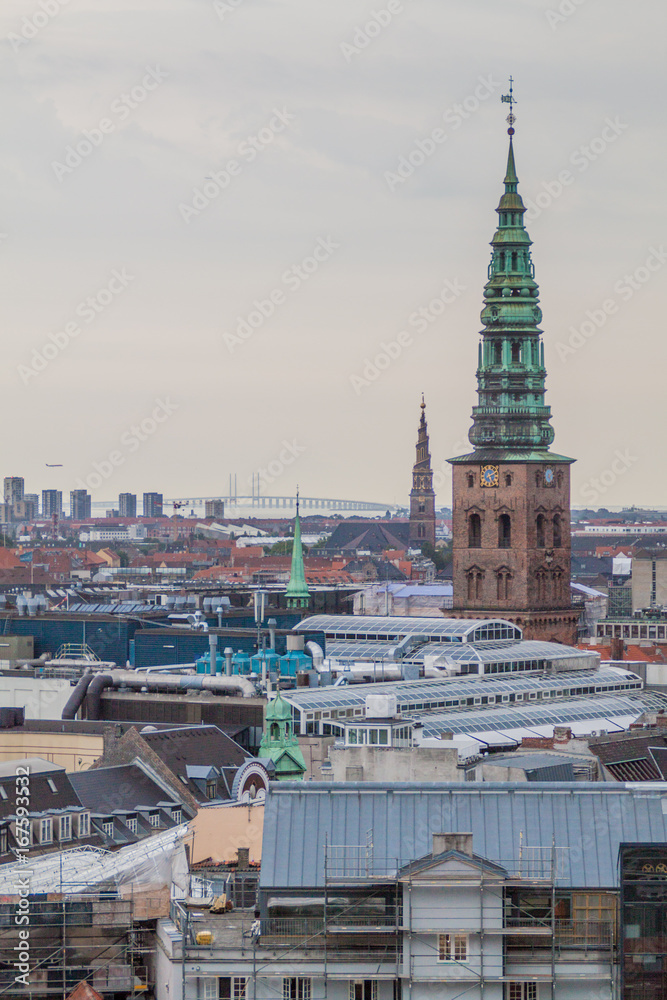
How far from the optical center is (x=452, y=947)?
153 ft

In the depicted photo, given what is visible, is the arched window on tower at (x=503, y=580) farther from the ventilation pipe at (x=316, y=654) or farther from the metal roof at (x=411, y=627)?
the ventilation pipe at (x=316, y=654)

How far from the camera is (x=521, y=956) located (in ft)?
154

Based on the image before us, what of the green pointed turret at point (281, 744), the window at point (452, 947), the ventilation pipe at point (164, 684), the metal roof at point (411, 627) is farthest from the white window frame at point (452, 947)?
the metal roof at point (411, 627)

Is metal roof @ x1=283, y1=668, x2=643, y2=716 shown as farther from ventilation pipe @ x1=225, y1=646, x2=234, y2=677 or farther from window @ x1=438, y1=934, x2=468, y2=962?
window @ x1=438, y1=934, x2=468, y2=962

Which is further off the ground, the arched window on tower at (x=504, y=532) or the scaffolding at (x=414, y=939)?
the arched window on tower at (x=504, y=532)

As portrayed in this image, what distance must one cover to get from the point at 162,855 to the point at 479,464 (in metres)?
83.4

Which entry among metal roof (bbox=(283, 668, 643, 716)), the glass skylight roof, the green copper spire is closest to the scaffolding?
the glass skylight roof

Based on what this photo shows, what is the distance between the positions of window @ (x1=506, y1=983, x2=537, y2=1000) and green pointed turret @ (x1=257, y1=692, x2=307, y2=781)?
28.3 metres

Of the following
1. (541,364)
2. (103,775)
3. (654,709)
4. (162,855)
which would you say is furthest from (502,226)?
(162,855)

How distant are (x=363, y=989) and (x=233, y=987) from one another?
2.14m

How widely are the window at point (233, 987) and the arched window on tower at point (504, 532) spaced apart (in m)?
90.1

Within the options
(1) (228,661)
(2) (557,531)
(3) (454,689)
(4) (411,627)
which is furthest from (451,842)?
(2) (557,531)

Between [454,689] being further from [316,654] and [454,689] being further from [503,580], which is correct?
[503,580]

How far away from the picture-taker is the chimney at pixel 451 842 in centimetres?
4706
